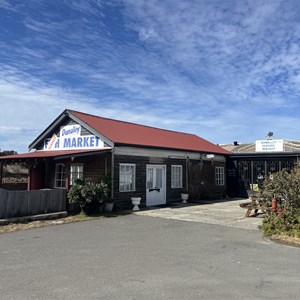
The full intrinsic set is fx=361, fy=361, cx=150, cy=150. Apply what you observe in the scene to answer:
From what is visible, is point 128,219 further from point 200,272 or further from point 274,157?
point 274,157

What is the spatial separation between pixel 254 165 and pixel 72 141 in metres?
13.1

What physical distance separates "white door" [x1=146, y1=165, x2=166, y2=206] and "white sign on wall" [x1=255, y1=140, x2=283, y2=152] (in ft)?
29.4

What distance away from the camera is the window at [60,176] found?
18.6m

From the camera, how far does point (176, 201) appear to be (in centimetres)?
2045

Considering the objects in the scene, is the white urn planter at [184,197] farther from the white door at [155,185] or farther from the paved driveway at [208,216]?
the paved driveway at [208,216]

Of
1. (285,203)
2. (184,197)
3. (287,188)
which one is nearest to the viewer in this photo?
(285,203)

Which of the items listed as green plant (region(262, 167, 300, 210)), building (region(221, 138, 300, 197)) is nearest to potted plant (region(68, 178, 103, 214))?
green plant (region(262, 167, 300, 210))

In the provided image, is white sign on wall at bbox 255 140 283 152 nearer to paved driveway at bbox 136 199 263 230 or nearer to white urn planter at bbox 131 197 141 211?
paved driveway at bbox 136 199 263 230

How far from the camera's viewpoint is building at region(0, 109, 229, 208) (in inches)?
658

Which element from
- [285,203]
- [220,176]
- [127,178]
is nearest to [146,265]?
[285,203]

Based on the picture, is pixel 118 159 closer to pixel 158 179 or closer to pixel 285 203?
pixel 158 179

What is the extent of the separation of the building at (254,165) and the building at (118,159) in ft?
10.5

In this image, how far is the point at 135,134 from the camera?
19.9 meters

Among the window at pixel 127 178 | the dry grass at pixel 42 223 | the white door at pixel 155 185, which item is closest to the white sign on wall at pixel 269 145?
the white door at pixel 155 185
